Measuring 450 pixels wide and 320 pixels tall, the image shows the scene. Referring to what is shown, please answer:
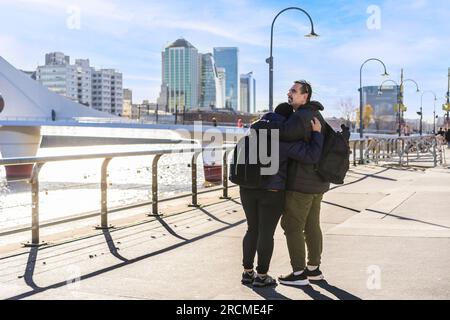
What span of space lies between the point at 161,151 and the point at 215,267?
4096 mm

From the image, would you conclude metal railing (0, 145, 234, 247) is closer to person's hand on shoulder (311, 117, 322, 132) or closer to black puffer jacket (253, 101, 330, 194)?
black puffer jacket (253, 101, 330, 194)

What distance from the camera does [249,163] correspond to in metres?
5.23

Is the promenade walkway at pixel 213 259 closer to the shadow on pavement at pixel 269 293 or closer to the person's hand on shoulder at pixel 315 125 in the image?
the shadow on pavement at pixel 269 293

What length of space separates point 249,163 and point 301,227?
2.45ft

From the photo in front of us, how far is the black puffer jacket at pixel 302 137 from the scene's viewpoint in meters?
5.12

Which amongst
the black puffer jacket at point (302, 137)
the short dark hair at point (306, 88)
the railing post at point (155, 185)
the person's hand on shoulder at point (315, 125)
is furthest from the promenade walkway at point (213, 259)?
the short dark hair at point (306, 88)

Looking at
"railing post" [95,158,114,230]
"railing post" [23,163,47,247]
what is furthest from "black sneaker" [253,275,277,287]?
"railing post" [95,158,114,230]

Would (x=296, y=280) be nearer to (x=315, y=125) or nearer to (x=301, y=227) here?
(x=301, y=227)

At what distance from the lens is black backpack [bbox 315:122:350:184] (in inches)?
207

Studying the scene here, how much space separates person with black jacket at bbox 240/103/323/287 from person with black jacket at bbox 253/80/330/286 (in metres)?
0.06

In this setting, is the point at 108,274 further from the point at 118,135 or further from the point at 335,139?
the point at 118,135

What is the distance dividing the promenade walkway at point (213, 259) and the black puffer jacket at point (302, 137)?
0.89 meters

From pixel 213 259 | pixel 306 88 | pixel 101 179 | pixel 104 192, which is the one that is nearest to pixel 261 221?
pixel 306 88
